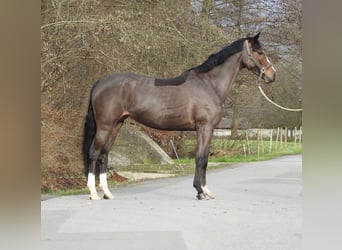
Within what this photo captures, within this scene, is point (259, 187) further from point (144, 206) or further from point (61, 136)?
point (61, 136)

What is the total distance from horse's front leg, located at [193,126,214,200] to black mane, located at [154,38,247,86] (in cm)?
29

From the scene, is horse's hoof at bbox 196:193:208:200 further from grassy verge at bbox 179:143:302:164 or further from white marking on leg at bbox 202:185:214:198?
grassy verge at bbox 179:143:302:164

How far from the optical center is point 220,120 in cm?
247

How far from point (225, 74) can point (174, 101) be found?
0.31 meters

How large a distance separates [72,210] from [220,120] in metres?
0.90

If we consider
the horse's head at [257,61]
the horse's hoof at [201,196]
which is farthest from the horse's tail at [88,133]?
the horse's head at [257,61]

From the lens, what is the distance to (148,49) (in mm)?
2523

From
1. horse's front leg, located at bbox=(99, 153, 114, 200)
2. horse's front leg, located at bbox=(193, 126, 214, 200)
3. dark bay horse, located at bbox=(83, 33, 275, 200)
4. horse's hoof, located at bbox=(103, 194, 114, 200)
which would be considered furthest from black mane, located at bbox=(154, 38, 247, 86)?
horse's hoof, located at bbox=(103, 194, 114, 200)

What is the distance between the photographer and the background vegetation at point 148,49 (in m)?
2.42

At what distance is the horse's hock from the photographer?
8.20ft

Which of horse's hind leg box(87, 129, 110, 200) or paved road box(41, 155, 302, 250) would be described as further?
horse's hind leg box(87, 129, 110, 200)
